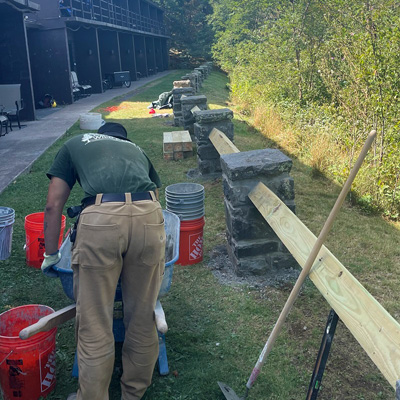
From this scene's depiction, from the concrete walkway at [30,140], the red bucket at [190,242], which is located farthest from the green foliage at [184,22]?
the red bucket at [190,242]

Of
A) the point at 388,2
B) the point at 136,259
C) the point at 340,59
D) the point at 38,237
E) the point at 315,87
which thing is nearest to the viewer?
the point at 136,259

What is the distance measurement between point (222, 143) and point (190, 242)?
2378 millimetres

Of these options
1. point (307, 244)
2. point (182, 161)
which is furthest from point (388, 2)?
point (307, 244)

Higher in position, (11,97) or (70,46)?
(70,46)

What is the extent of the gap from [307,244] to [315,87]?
8.70m

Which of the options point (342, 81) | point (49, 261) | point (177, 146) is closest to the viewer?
point (49, 261)

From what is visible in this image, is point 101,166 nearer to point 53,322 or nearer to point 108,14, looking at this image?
point 53,322

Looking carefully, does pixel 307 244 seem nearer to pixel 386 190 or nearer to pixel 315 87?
pixel 386 190

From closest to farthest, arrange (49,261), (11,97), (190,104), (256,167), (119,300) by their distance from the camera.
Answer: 1. (49,261)
2. (119,300)
3. (256,167)
4. (190,104)
5. (11,97)

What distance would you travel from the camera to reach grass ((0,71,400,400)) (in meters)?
3.26

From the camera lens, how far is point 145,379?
3.09 meters

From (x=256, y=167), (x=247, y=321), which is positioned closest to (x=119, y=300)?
(x=247, y=321)

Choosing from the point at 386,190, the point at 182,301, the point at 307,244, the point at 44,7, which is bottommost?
the point at 182,301

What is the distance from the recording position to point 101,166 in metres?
3.05
